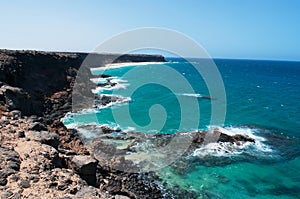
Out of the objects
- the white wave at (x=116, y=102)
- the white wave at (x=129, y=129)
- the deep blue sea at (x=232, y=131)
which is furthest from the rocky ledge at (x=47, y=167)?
the white wave at (x=116, y=102)

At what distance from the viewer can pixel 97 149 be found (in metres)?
22.2

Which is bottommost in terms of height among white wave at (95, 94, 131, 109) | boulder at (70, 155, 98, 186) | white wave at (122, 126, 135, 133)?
white wave at (122, 126, 135, 133)

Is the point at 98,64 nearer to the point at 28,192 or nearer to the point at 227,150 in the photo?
the point at 227,150

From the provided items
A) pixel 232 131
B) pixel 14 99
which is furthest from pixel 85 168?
pixel 232 131

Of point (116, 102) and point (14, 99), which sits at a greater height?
point (14, 99)

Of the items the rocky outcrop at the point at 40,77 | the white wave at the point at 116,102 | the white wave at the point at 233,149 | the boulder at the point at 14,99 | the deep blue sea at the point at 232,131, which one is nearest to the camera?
the boulder at the point at 14,99

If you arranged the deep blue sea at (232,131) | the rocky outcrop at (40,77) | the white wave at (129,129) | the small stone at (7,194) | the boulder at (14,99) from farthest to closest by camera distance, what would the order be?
the rocky outcrop at (40,77)
the white wave at (129,129)
the deep blue sea at (232,131)
the boulder at (14,99)
the small stone at (7,194)

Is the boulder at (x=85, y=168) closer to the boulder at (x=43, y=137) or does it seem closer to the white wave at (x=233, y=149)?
the boulder at (x=43, y=137)

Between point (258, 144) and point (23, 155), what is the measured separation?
932 inches

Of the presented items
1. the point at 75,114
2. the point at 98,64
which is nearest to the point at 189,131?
the point at 75,114

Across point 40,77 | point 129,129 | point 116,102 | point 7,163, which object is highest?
point 40,77

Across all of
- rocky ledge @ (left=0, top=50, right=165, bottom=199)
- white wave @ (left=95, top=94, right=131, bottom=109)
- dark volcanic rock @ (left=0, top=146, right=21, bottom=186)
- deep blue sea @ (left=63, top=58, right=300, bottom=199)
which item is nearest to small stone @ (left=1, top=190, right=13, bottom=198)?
rocky ledge @ (left=0, top=50, right=165, bottom=199)

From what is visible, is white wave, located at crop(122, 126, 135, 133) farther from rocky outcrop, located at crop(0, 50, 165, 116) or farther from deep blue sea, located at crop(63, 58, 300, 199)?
rocky outcrop, located at crop(0, 50, 165, 116)

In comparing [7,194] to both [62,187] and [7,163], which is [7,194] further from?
[7,163]
